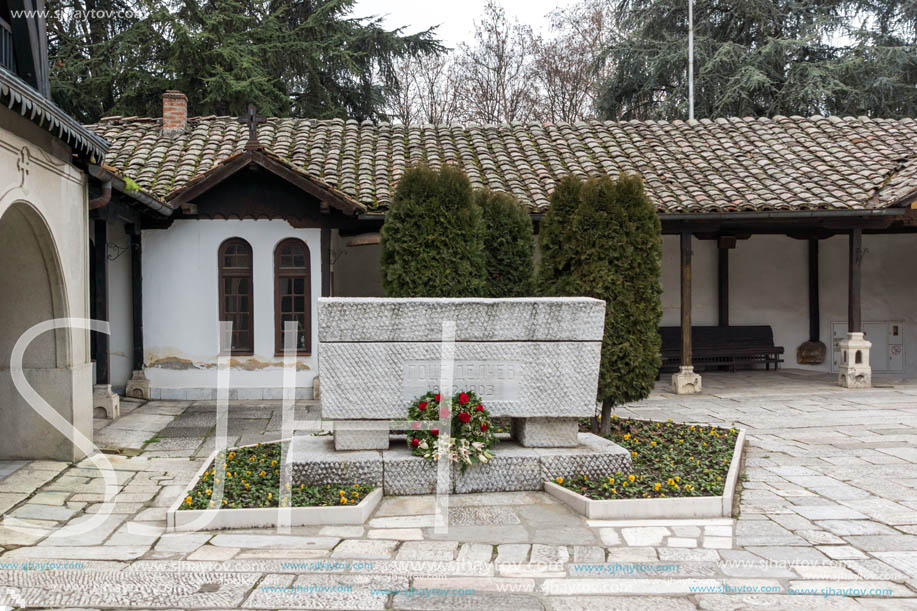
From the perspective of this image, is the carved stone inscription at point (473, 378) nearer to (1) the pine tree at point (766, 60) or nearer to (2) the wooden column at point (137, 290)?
(2) the wooden column at point (137, 290)

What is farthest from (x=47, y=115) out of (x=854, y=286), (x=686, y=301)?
(x=854, y=286)

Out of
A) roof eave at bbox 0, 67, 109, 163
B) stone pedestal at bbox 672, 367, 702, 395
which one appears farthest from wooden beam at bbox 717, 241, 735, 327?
roof eave at bbox 0, 67, 109, 163

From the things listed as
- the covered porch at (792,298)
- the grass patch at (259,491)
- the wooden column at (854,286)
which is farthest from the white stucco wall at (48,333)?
the wooden column at (854,286)

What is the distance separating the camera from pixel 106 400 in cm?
834

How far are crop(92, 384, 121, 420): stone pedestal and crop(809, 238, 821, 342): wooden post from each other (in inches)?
475

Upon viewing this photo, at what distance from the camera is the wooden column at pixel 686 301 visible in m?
10.6

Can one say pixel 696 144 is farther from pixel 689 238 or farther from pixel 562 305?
pixel 562 305

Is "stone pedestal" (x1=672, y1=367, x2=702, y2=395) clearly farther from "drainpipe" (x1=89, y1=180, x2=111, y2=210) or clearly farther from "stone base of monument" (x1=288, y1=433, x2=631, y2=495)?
"drainpipe" (x1=89, y1=180, x2=111, y2=210)

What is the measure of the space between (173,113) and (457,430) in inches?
353

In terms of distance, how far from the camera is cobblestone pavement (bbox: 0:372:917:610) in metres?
3.55

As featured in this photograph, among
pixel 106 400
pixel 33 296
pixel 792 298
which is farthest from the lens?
pixel 792 298

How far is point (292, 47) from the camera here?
18250 millimetres

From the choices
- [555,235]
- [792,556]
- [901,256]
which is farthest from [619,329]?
[901,256]

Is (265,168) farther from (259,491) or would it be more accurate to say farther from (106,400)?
(259,491)
